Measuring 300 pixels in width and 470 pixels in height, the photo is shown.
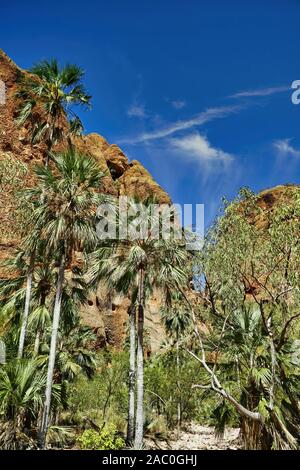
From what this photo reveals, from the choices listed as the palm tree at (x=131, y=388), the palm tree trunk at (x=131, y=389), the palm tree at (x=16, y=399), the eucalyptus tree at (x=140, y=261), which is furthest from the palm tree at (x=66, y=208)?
the palm tree trunk at (x=131, y=389)

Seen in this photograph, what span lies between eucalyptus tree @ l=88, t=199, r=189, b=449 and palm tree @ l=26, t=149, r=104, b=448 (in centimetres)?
159

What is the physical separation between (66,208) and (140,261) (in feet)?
12.6

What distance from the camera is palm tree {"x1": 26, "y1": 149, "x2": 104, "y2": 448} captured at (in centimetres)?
1647

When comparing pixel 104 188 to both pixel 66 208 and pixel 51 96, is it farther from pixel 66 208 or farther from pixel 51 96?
pixel 66 208

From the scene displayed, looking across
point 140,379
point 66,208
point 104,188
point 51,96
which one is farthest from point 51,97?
point 104,188

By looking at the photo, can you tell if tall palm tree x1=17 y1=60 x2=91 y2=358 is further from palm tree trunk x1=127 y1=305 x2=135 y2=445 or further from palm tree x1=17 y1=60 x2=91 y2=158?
palm tree trunk x1=127 y1=305 x2=135 y2=445

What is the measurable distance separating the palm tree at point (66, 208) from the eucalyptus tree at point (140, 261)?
5.21 ft

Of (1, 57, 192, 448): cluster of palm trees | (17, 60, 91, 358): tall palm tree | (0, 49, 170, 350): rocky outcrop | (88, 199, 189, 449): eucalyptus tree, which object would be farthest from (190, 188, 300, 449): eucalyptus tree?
(0, 49, 170, 350): rocky outcrop

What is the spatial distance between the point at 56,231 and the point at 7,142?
120ft

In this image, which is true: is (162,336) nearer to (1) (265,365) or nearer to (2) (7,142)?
(2) (7,142)

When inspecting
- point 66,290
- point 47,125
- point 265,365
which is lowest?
point 265,365

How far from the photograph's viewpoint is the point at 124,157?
238 ft

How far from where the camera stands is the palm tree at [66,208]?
1647 centimetres
